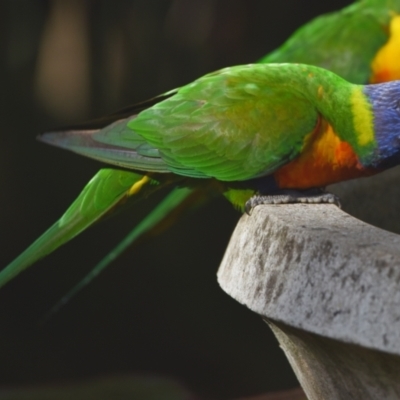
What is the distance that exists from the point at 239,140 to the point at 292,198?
0.80 ft

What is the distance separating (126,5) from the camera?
3.87m

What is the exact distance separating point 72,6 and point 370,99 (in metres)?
2.19

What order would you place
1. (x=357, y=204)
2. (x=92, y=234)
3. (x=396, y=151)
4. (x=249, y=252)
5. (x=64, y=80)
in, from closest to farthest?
(x=249, y=252)
(x=396, y=151)
(x=357, y=204)
(x=64, y=80)
(x=92, y=234)

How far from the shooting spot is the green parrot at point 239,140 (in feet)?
6.54

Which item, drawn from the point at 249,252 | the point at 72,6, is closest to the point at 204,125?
the point at 249,252

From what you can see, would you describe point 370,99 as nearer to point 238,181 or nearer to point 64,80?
point 238,181

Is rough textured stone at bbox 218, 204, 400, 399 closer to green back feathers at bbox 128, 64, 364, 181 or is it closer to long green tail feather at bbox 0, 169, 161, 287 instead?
green back feathers at bbox 128, 64, 364, 181

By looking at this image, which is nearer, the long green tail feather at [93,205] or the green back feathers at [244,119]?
the green back feathers at [244,119]

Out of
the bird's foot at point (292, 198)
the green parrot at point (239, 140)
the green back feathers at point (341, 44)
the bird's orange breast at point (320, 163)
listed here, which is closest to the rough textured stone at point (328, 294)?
the bird's foot at point (292, 198)

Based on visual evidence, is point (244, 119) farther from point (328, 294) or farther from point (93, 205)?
point (328, 294)

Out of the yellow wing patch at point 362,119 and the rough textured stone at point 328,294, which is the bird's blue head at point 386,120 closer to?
the yellow wing patch at point 362,119

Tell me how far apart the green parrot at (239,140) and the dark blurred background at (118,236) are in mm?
1703

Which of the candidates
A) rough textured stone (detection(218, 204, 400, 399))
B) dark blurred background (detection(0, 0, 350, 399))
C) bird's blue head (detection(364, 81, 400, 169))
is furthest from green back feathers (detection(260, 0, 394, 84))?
rough textured stone (detection(218, 204, 400, 399))

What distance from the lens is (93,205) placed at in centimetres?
226
